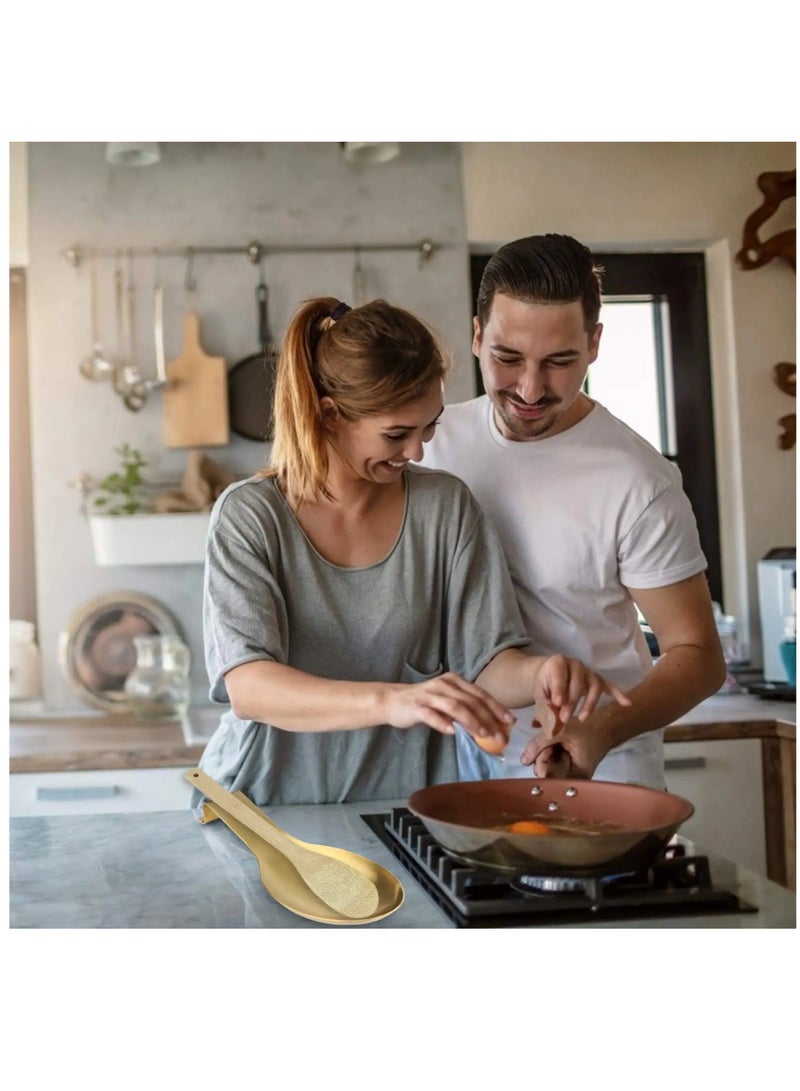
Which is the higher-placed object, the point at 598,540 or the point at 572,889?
the point at 598,540

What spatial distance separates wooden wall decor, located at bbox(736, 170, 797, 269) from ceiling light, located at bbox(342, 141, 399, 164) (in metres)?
0.87

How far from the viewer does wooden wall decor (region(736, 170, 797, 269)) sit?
2.84 metres

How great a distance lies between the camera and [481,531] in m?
1.55

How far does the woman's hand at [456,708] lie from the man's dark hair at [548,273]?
56 cm

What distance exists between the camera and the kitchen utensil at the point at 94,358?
2.81 m

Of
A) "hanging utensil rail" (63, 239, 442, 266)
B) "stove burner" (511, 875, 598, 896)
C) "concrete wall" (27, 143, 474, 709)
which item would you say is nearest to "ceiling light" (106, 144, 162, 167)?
"concrete wall" (27, 143, 474, 709)

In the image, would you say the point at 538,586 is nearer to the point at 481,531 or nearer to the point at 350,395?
the point at 481,531

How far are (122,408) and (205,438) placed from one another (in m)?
0.22

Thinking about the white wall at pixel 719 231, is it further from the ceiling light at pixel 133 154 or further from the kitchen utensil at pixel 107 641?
the kitchen utensil at pixel 107 641

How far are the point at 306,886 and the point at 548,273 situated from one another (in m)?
0.81
